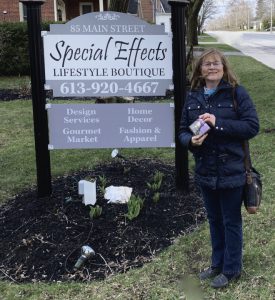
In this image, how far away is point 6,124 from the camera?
905cm

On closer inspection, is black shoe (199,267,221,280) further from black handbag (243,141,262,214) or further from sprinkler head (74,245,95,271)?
sprinkler head (74,245,95,271)

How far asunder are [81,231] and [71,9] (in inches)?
1040

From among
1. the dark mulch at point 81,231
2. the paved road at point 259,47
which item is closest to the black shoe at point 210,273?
the dark mulch at point 81,231

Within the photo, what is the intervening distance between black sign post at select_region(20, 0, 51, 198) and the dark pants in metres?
1.97

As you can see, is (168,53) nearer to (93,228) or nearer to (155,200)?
(155,200)

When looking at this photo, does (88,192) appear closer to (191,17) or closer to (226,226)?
(226,226)

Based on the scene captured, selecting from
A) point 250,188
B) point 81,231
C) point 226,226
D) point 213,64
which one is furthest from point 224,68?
point 81,231

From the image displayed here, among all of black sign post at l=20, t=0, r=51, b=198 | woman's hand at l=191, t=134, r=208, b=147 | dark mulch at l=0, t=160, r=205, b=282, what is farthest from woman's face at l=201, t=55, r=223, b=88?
black sign post at l=20, t=0, r=51, b=198

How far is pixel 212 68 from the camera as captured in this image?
3219mm

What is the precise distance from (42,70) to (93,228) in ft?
4.97

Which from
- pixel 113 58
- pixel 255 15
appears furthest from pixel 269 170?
pixel 255 15

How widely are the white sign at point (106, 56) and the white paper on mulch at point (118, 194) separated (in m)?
0.88

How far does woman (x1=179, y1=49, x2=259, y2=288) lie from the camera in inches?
124

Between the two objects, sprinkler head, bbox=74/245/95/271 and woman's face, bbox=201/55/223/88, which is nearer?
woman's face, bbox=201/55/223/88
